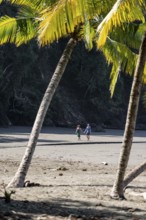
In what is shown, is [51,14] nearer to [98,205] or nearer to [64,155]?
[98,205]

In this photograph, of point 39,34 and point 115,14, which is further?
point 39,34

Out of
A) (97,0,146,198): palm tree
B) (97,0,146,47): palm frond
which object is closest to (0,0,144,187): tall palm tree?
(97,0,146,198): palm tree

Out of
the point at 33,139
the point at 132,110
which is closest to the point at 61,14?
the point at 132,110

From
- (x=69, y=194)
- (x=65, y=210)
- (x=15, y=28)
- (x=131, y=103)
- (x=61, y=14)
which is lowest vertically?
(x=69, y=194)

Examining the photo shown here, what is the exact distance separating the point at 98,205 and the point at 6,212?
260 centimetres

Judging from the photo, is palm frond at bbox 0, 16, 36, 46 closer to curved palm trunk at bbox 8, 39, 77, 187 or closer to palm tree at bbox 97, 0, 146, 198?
curved palm trunk at bbox 8, 39, 77, 187

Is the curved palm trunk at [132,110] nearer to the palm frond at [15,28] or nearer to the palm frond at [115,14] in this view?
the palm frond at [115,14]

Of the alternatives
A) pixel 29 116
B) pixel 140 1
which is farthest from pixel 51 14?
pixel 29 116

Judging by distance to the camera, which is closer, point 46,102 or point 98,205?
point 98,205

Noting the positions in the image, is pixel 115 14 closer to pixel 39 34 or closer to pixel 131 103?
pixel 39 34

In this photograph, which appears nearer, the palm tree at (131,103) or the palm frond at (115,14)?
the palm frond at (115,14)

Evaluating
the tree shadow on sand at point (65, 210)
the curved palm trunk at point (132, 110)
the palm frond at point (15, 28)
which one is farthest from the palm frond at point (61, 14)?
the palm frond at point (15, 28)

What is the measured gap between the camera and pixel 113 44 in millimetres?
14641

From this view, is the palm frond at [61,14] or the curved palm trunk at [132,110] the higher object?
the palm frond at [61,14]
